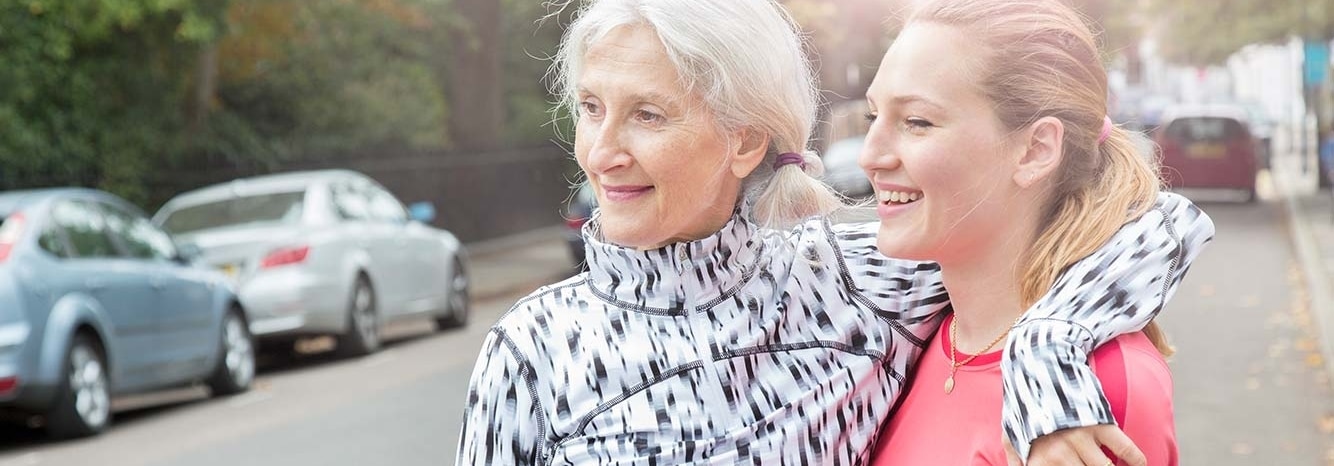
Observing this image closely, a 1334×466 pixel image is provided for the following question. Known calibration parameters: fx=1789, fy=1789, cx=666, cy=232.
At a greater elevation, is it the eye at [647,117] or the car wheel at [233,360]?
the eye at [647,117]

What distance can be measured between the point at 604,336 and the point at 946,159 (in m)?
0.51

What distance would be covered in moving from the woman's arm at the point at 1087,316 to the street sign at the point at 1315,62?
1232 inches

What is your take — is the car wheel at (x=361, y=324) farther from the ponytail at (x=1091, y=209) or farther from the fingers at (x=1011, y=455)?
the fingers at (x=1011, y=455)

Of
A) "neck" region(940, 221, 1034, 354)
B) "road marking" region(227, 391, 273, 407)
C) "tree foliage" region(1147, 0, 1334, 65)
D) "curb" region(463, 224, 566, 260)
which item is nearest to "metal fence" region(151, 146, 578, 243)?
"curb" region(463, 224, 566, 260)

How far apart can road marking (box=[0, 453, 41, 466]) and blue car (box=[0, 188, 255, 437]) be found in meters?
0.32

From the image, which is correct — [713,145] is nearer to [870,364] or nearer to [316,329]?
[870,364]

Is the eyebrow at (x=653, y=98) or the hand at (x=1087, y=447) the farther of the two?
the eyebrow at (x=653, y=98)

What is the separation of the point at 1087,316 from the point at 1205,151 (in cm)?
2850

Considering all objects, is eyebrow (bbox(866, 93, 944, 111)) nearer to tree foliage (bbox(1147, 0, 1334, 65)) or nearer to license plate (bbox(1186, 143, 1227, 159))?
license plate (bbox(1186, 143, 1227, 159))

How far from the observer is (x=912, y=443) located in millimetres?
2438

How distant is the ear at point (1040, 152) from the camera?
230 cm

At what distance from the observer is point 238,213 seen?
1391 cm

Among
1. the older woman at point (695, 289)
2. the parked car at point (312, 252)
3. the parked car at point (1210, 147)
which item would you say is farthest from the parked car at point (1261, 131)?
the older woman at point (695, 289)

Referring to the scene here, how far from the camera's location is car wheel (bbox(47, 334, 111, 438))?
10000 millimetres
